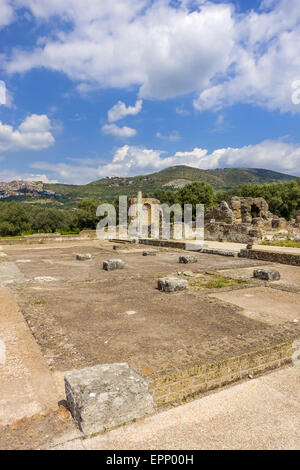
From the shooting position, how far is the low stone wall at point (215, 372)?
2963mm

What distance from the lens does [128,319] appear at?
5227 millimetres

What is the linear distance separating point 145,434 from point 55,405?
0.94 meters

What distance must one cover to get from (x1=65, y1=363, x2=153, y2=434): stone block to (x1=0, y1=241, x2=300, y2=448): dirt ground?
0.73ft

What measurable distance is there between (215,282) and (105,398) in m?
6.25

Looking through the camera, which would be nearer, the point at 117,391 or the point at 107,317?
the point at 117,391

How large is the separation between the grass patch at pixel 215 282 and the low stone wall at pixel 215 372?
3902 millimetres

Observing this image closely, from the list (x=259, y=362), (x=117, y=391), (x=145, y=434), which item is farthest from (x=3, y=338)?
(x=259, y=362)

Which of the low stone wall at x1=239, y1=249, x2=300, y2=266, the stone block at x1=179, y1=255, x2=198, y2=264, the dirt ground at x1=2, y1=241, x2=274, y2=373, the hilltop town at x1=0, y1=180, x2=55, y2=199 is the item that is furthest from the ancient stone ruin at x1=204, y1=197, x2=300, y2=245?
the hilltop town at x1=0, y1=180, x2=55, y2=199

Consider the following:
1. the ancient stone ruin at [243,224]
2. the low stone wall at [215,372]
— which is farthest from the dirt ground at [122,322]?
the ancient stone ruin at [243,224]

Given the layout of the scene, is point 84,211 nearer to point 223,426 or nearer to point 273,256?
point 273,256
